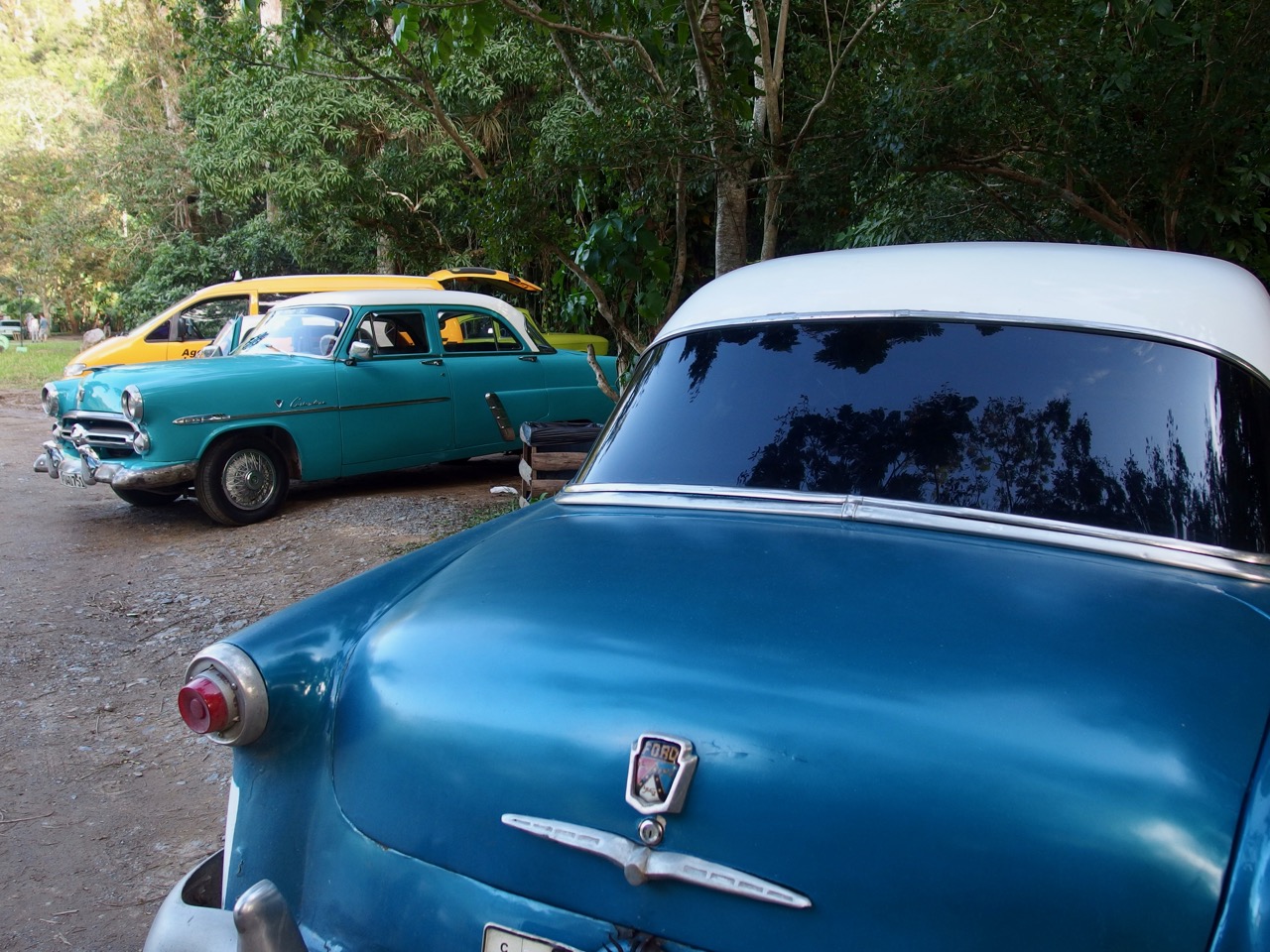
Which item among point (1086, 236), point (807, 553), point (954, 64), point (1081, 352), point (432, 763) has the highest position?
point (954, 64)

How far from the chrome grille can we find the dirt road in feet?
2.15

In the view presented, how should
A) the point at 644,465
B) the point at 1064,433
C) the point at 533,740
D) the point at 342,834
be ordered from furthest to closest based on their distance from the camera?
the point at 644,465 → the point at 1064,433 → the point at 342,834 → the point at 533,740

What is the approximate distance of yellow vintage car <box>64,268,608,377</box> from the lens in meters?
12.0

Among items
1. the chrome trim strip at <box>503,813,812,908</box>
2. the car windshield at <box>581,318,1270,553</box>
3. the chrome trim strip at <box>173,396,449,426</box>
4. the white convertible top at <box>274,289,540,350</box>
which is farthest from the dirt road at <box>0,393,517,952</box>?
the car windshield at <box>581,318,1270,553</box>

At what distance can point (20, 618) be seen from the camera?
19.1 feet

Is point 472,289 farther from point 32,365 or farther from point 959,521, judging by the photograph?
point 959,521

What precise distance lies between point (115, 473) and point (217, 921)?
659 cm

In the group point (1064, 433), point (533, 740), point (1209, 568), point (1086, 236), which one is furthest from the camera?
point (1086, 236)

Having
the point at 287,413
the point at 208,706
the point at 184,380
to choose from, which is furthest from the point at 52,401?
the point at 208,706

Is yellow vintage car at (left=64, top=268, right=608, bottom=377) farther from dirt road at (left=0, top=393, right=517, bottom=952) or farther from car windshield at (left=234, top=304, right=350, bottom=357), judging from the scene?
car windshield at (left=234, top=304, right=350, bottom=357)

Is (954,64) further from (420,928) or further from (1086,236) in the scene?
(420,928)

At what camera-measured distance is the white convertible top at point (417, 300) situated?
353 inches

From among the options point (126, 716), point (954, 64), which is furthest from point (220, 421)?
point (954, 64)

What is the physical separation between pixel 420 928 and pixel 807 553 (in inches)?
37.6
